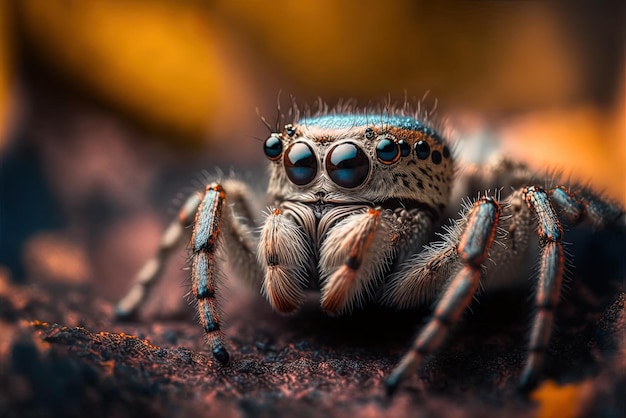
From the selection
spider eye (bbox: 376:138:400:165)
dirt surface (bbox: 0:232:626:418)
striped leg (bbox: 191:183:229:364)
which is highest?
spider eye (bbox: 376:138:400:165)

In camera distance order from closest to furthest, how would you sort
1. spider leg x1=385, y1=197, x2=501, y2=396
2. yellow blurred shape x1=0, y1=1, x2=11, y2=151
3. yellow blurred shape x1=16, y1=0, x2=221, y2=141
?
1. spider leg x1=385, y1=197, x2=501, y2=396
2. yellow blurred shape x1=0, y1=1, x2=11, y2=151
3. yellow blurred shape x1=16, y1=0, x2=221, y2=141

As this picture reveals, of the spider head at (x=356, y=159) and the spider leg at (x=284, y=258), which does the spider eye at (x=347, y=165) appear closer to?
the spider head at (x=356, y=159)

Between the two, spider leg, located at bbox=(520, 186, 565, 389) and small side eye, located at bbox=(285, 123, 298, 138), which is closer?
spider leg, located at bbox=(520, 186, 565, 389)

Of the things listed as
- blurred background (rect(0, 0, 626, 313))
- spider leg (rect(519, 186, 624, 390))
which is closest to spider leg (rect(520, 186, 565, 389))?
spider leg (rect(519, 186, 624, 390))

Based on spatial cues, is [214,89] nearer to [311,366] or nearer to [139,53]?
[139,53]

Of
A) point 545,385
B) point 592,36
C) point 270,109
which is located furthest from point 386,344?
point 592,36

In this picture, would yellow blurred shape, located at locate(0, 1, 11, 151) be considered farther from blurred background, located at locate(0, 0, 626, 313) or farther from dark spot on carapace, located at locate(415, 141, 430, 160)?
dark spot on carapace, located at locate(415, 141, 430, 160)

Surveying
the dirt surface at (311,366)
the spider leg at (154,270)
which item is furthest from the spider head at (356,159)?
the spider leg at (154,270)
